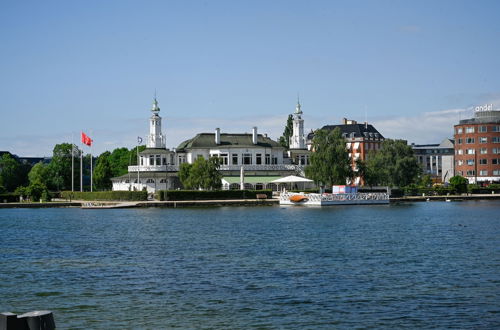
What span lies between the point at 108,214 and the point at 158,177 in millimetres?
34746

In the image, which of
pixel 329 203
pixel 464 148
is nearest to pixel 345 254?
pixel 329 203

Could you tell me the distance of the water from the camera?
89.1ft

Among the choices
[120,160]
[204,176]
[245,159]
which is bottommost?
[204,176]

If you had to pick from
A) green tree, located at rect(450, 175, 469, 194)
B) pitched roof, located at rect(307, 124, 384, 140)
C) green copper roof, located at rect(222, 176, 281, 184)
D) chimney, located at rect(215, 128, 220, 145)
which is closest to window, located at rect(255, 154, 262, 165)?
green copper roof, located at rect(222, 176, 281, 184)

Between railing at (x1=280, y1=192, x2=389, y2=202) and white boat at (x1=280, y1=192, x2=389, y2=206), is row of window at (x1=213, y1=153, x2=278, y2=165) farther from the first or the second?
white boat at (x1=280, y1=192, x2=389, y2=206)

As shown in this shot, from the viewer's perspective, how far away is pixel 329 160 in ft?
408

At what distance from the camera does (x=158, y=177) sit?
129125 mm

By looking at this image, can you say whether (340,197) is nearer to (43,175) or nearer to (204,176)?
(204,176)

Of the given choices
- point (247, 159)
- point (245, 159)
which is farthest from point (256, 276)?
point (247, 159)

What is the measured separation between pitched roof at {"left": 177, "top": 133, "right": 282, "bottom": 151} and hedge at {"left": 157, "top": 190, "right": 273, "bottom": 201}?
774 inches

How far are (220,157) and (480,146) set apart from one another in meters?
66.9

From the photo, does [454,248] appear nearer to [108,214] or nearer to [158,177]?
[108,214]

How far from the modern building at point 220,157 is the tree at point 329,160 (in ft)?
30.8

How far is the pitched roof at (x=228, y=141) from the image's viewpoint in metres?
136
